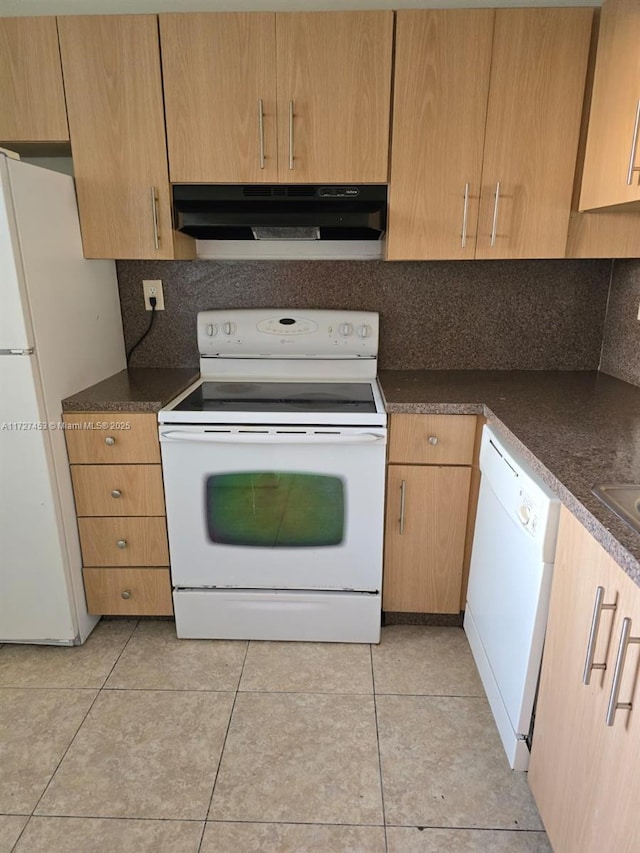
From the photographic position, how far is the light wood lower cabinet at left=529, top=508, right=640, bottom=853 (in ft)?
2.73

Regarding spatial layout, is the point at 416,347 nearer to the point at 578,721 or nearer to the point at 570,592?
the point at 570,592

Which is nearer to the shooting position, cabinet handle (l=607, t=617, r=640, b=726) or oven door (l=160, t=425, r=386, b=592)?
cabinet handle (l=607, t=617, r=640, b=726)

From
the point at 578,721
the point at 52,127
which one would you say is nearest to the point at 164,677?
the point at 578,721

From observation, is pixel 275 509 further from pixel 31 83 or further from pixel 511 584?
pixel 31 83

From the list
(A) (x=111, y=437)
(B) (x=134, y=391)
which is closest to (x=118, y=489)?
(A) (x=111, y=437)

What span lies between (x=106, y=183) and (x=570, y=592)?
1862mm

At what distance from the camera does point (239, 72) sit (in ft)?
5.54

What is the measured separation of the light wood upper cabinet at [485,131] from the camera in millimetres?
1642

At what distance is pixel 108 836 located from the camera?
1.27 m

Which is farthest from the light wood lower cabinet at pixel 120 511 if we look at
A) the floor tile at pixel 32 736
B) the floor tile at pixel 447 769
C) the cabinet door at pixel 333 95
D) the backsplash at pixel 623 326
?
the backsplash at pixel 623 326

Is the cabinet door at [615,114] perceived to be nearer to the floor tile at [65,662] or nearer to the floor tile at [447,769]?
the floor tile at [447,769]

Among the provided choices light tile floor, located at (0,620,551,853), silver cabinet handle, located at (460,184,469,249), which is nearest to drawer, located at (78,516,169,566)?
light tile floor, located at (0,620,551,853)

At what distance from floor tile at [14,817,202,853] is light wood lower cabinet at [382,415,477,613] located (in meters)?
→ 0.95

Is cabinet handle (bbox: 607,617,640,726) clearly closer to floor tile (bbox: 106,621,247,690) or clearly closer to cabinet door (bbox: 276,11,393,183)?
floor tile (bbox: 106,621,247,690)
